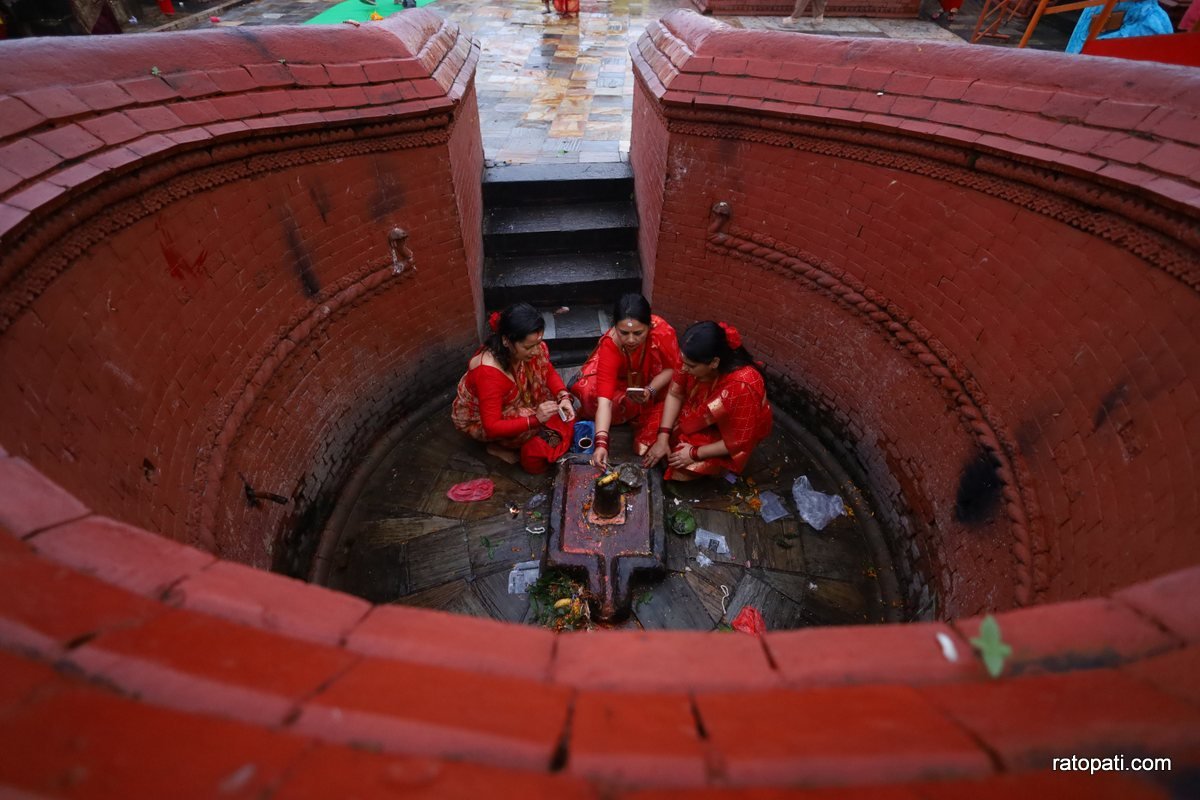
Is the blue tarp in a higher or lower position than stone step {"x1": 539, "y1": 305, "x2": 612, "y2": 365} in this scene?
higher

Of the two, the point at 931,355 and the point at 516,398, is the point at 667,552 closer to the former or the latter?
the point at 516,398

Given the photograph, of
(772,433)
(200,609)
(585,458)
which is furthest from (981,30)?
(200,609)

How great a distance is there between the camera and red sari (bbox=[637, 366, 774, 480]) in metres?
3.41

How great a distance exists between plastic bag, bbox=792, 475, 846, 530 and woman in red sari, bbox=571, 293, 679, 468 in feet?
3.72

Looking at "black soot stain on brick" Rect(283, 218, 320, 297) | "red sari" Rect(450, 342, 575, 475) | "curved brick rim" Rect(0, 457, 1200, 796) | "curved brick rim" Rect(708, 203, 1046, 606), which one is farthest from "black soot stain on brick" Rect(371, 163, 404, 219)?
"curved brick rim" Rect(0, 457, 1200, 796)

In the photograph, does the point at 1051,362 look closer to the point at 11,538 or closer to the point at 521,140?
the point at 11,538

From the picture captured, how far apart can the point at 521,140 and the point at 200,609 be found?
17.8ft

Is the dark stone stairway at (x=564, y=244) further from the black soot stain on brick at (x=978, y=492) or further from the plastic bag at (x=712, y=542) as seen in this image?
the black soot stain on brick at (x=978, y=492)

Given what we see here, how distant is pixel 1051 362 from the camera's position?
8.14 ft

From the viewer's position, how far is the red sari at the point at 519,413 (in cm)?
356

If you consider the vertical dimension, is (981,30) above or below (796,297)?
above

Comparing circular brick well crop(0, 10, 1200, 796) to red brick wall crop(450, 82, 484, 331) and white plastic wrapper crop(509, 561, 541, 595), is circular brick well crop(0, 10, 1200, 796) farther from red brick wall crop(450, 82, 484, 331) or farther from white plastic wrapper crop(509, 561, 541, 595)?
white plastic wrapper crop(509, 561, 541, 595)

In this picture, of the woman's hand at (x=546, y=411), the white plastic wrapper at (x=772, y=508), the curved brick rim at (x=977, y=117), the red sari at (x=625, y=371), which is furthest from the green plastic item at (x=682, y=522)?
the curved brick rim at (x=977, y=117)

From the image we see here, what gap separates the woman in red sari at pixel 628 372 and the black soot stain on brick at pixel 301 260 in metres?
1.84
